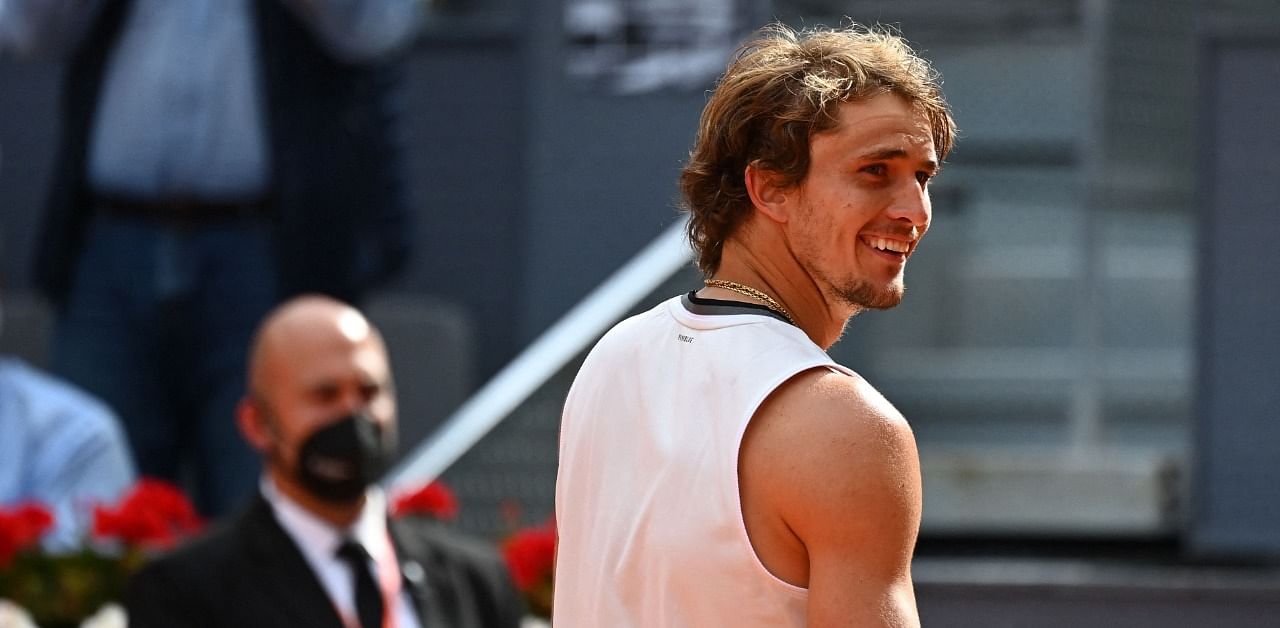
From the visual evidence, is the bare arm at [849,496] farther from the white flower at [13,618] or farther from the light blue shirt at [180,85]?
the light blue shirt at [180,85]

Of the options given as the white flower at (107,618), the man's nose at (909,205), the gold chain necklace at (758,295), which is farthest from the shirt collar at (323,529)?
the man's nose at (909,205)

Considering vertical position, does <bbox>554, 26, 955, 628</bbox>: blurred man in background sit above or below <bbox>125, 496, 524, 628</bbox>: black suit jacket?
above

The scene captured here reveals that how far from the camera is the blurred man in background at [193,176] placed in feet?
18.1

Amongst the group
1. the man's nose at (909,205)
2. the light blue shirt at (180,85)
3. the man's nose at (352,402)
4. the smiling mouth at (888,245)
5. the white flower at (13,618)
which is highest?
the man's nose at (909,205)

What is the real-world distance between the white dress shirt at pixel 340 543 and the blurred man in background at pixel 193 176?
82 cm

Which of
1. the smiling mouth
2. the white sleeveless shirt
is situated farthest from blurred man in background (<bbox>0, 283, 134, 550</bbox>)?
the smiling mouth

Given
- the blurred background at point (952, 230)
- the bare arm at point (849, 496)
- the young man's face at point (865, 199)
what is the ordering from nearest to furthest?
the bare arm at point (849, 496) < the young man's face at point (865, 199) < the blurred background at point (952, 230)

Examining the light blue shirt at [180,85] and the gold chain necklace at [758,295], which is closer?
the gold chain necklace at [758,295]

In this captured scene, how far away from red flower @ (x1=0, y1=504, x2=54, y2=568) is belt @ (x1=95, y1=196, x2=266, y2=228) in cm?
95

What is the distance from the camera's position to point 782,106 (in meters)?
2.49

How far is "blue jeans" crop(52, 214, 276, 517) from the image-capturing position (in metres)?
5.55

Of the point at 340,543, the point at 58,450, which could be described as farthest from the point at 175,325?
the point at 340,543

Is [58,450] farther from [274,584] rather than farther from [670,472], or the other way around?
[670,472]

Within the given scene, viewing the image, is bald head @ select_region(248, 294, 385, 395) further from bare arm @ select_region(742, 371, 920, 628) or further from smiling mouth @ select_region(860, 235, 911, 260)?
bare arm @ select_region(742, 371, 920, 628)
